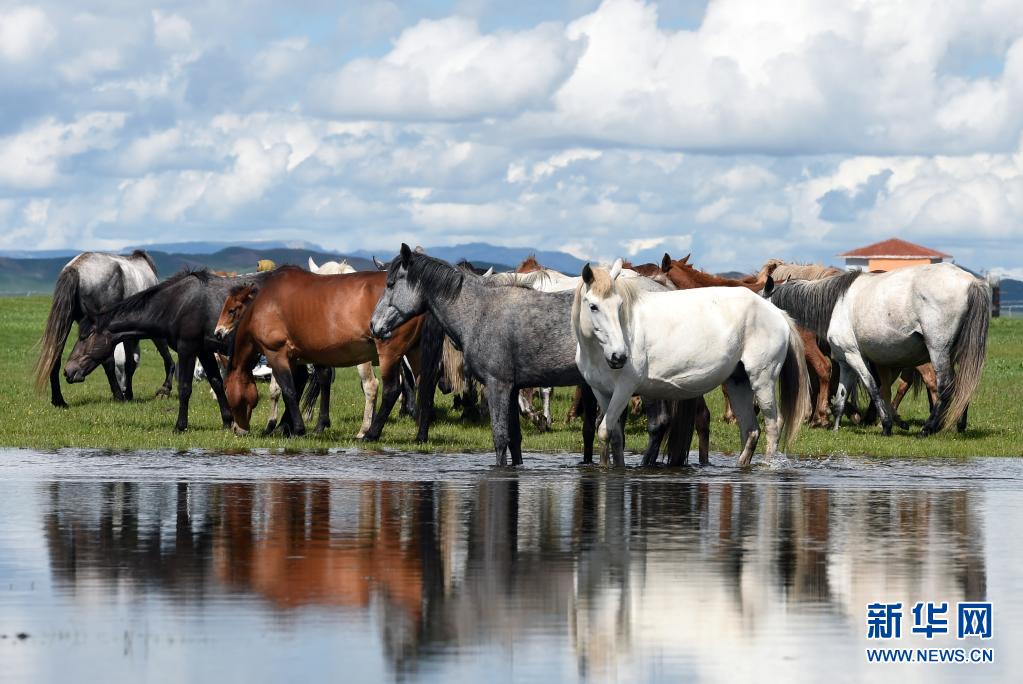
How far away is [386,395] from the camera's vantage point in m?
19.8

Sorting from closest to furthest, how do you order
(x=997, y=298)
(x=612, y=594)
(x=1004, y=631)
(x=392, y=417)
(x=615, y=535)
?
(x=1004, y=631)
(x=612, y=594)
(x=615, y=535)
(x=392, y=417)
(x=997, y=298)

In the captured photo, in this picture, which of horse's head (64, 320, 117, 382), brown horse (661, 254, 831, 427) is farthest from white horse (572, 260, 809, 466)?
horse's head (64, 320, 117, 382)

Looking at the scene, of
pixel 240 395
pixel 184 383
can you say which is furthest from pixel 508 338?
pixel 184 383

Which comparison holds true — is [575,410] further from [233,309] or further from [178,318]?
[178,318]

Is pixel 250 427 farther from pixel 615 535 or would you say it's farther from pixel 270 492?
pixel 615 535

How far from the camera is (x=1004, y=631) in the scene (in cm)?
766

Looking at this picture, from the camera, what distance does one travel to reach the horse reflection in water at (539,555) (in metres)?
7.77

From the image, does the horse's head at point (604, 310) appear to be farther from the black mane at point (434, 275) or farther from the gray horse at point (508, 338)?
the black mane at point (434, 275)

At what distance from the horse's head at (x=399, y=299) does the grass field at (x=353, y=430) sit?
1542 mm

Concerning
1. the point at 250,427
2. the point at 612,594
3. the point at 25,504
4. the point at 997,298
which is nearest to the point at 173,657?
the point at 612,594

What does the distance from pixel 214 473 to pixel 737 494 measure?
16.6ft

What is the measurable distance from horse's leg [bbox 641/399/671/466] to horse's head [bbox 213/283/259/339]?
6.12 m

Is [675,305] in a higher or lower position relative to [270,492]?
higher

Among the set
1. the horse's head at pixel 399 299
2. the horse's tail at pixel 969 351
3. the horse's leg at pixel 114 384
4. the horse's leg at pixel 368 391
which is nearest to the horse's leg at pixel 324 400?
the horse's leg at pixel 368 391
